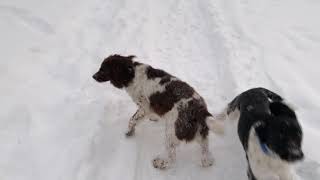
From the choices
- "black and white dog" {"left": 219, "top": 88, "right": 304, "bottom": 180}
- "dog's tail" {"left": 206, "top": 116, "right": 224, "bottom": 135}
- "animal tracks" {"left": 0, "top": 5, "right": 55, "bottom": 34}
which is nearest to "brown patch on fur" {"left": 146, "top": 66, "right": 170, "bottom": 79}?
"dog's tail" {"left": 206, "top": 116, "right": 224, "bottom": 135}

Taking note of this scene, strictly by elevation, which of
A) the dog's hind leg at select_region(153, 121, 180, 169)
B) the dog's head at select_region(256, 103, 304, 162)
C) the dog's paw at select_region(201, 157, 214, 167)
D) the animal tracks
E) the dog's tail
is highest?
the dog's head at select_region(256, 103, 304, 162)

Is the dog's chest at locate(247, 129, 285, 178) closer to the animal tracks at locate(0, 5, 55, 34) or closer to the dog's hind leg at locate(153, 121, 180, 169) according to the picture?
the dog's hind leg at locate(153, 121, 180, 169)

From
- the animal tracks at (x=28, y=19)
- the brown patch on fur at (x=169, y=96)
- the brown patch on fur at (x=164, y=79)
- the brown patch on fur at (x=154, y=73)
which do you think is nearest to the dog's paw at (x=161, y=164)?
the brown patch on fur at (x=169, y=96)

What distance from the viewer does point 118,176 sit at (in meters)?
4.64

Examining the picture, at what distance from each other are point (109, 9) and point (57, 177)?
14.2ft

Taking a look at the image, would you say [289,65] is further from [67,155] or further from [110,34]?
[67,155]

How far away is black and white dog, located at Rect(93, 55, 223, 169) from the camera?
14.7 feet

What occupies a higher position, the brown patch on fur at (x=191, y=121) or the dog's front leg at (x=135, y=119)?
the brown patch on fur at (x=191, y=121)

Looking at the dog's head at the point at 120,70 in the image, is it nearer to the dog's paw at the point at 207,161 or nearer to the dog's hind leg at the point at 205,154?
the dog's hind leg at the point at 205,154

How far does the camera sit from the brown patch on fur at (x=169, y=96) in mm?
4707

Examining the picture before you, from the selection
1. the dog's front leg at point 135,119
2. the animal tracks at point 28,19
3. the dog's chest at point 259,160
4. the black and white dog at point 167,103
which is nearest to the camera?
the dog's chest at point 259,160

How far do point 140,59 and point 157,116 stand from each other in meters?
1.64

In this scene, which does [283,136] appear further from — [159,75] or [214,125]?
[159,75]

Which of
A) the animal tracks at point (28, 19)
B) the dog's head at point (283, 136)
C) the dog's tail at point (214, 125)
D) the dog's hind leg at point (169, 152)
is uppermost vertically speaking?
the dog's head at point (283, 136)
